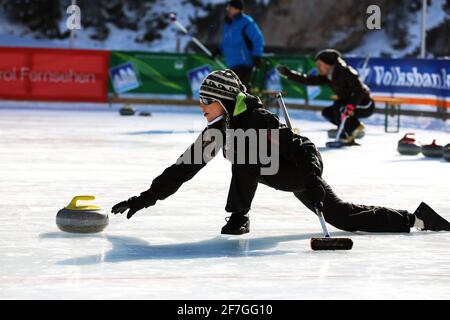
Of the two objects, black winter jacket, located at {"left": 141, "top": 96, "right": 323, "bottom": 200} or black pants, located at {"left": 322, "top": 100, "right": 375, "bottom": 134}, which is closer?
black winter jacket, located at {"left": 141, "top": 96, "right": 323, "bottom": 200}

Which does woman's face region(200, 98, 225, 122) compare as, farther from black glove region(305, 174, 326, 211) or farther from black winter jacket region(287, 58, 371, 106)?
black winter jacket region(287, 58, 371, 106)

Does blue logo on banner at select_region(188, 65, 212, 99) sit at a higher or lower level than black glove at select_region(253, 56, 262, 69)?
lower

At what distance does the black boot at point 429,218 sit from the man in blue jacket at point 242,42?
10625 millimetres

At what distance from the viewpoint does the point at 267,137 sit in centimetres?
706

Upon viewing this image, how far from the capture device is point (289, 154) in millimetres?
7082

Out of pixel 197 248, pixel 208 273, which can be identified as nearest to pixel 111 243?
pixel 197 248

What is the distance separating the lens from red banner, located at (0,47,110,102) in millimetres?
23812

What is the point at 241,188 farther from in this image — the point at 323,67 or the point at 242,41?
the point at 242,41

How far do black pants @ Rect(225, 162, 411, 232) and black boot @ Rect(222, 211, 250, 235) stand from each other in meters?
0.07

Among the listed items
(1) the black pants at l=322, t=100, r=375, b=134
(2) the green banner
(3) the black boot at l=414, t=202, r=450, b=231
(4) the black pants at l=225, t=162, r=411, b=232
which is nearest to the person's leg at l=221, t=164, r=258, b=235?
(4) the black pants at l=225, t=162, r=411, b=232

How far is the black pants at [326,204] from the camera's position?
279 inches

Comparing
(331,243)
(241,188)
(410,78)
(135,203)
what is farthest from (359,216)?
(410,78)

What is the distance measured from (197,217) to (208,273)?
2.30 m

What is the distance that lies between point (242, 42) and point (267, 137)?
11.4m
